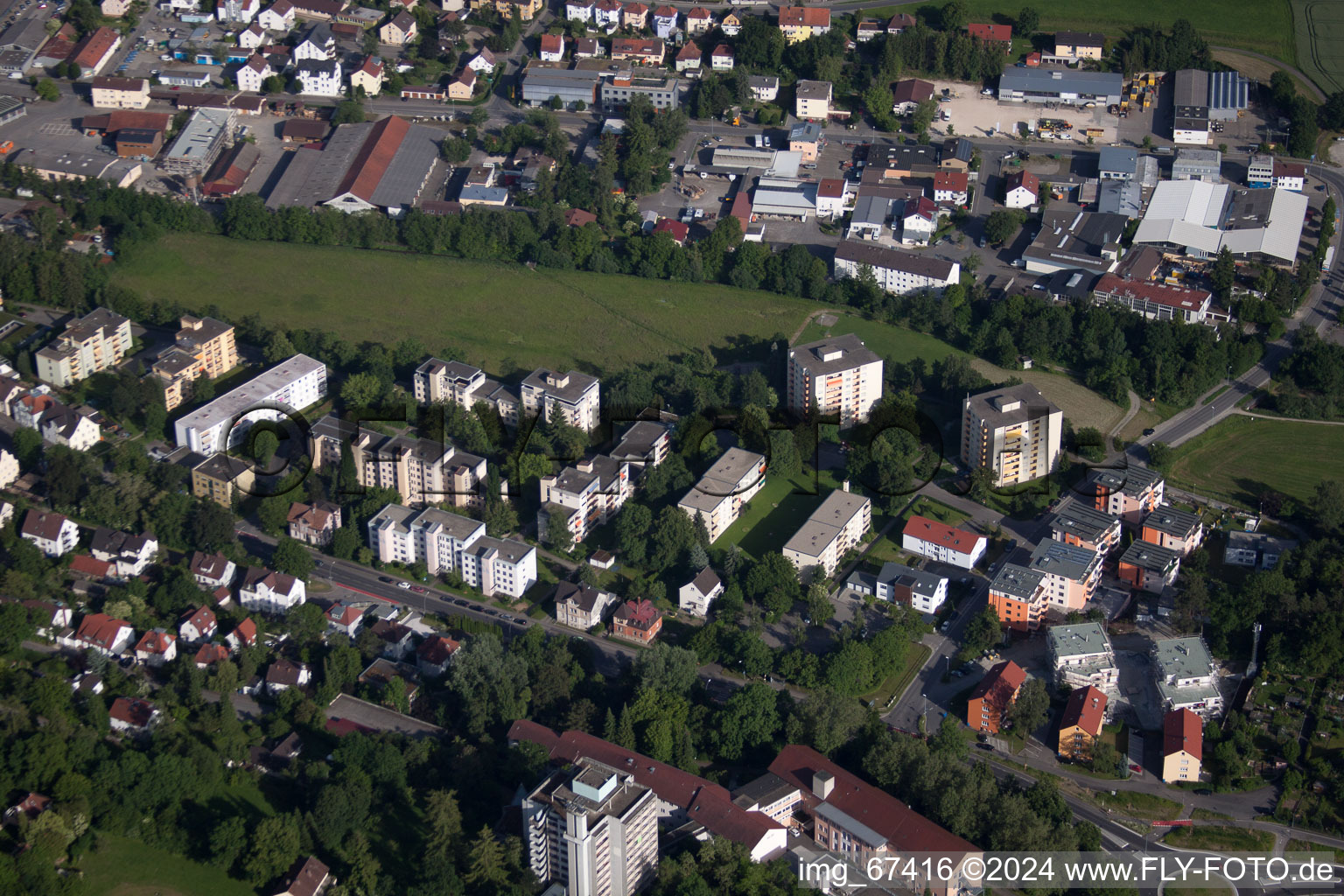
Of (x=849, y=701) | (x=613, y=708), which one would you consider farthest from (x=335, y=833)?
(x=849, y=701)

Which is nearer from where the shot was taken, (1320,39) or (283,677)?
(283,677)

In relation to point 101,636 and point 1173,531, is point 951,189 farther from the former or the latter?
point 101,636

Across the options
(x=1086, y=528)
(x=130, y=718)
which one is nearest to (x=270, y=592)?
(x=130, y=718)

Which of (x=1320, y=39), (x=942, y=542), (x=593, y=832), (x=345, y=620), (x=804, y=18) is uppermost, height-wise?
(x=804, y=18)

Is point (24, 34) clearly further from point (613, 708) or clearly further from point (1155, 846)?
point (1155, 846)

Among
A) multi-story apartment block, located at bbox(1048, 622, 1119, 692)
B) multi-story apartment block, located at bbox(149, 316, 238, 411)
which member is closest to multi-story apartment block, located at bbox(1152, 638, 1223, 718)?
multi-story apartment block, located at bbox(1048, 622, 1119, 692)
